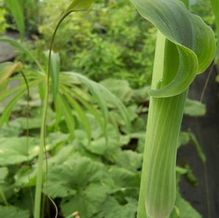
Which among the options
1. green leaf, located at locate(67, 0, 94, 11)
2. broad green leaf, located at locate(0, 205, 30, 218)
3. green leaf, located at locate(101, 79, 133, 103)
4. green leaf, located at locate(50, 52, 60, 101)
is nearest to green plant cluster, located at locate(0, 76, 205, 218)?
broad green leaf, located at locate(0, 205, 30, 218)

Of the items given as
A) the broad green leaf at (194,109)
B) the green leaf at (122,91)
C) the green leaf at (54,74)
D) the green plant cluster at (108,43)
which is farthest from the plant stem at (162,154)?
the green plant cluster at (108,43)

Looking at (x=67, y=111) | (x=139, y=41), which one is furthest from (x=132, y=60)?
(x=67, y=111)

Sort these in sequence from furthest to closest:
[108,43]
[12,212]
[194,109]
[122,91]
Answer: [108,43]
[122,91]
[194,109]
[12,212]

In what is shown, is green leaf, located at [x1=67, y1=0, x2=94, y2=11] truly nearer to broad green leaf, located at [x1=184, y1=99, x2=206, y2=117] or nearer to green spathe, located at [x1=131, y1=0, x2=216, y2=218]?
green spathe, located at [x1=131, y1=0, x2=216, y2=218]

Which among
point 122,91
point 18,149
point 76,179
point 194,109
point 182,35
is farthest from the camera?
point 122,91

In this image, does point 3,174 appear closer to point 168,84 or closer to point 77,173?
point 77,173

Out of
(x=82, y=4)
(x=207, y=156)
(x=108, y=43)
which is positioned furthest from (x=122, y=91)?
(x=82, y=4)

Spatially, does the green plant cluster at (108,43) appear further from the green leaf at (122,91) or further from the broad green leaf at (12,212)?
the broad green leaf at (12,212)
